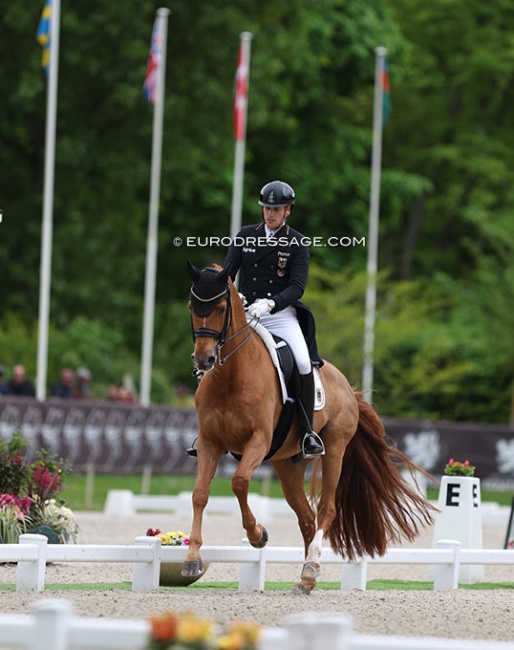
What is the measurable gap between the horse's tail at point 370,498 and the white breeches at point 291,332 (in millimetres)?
1233

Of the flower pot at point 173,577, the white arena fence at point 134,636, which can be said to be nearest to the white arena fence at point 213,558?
the flower pot at point 173,577

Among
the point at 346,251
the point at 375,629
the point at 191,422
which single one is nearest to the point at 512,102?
the point at 346,251

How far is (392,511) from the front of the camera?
12.2 m

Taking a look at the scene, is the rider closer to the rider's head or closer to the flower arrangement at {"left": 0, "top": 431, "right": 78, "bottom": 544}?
the rider's head

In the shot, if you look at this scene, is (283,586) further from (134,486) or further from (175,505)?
(134,486)

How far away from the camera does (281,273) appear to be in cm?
1146

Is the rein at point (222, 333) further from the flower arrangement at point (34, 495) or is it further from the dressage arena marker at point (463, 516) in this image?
the dressage arena marker at point (463, 516)

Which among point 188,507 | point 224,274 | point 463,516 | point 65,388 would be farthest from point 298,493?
point 65,388

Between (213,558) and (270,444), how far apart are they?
A: 961 millimetres

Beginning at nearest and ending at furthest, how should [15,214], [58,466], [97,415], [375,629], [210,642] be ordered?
1. [210,642]
2. [375,629]
3. [58,466]
4. [97,415]
5. [15,214]

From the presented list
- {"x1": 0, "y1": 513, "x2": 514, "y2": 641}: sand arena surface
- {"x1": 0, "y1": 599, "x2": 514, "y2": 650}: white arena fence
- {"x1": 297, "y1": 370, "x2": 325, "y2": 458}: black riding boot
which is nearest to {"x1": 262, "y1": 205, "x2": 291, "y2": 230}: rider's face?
{"x1": 297, "y1": 370, "x2": 325, "y2": 458}: black riding boot

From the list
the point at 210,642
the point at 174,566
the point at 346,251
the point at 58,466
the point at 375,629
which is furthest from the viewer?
the point at 346,251

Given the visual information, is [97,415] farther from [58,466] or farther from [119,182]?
[119,182]

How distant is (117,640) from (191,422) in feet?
71.2
